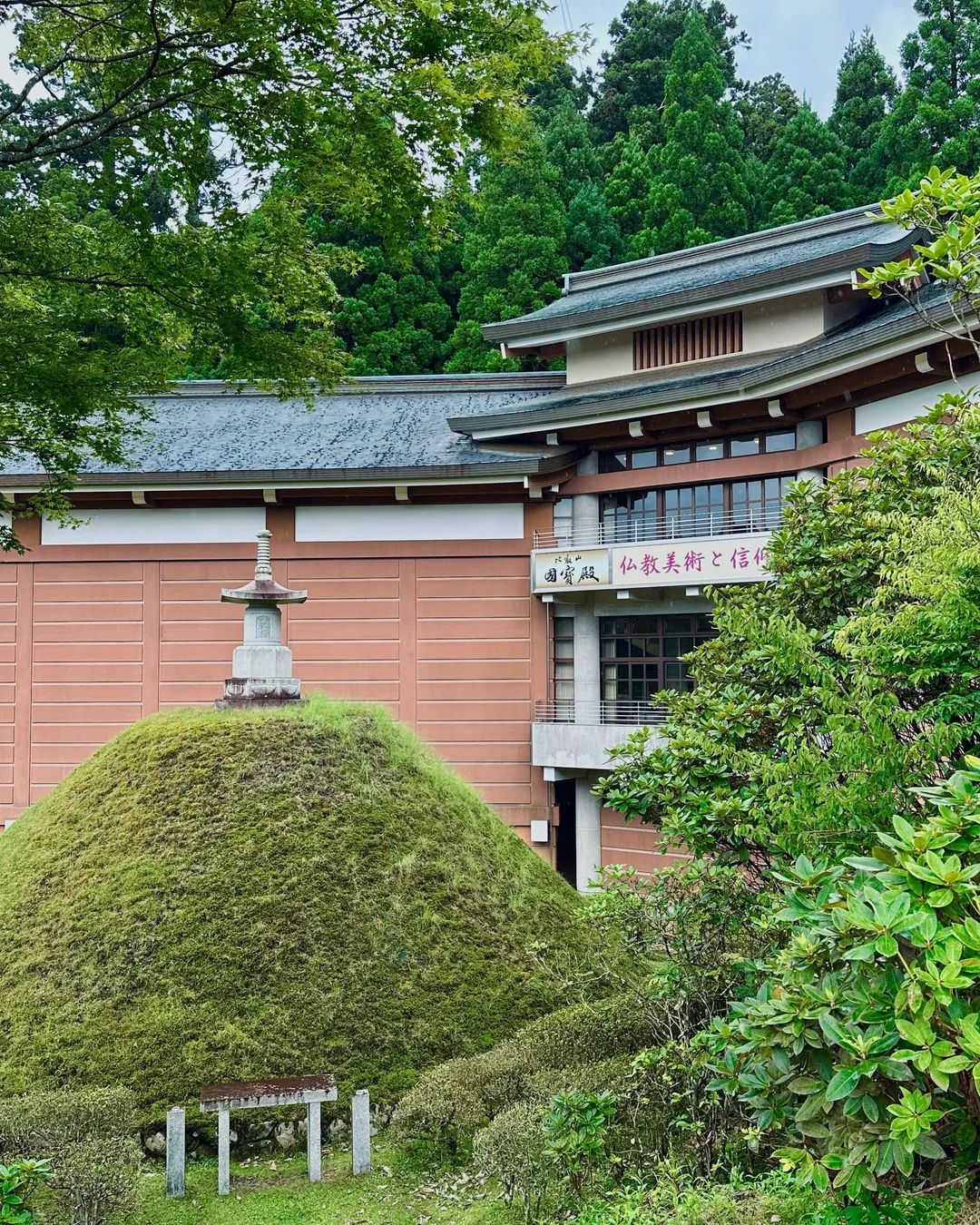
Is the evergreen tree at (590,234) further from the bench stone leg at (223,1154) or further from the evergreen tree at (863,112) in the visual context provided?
the bench stone leg at (223,1154)

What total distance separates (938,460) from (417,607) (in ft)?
42.5

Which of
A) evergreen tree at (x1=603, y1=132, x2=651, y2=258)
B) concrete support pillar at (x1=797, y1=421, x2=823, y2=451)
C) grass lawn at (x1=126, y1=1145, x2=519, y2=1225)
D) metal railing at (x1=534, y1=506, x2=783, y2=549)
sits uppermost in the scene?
evergreen tree at (x1=603, y1=132, x2=651, y2=258)

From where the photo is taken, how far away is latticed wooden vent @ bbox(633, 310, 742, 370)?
16969 millimetres

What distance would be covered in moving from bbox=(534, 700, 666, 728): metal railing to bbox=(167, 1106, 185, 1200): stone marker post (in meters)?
10.3

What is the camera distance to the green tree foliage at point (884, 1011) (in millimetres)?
2838

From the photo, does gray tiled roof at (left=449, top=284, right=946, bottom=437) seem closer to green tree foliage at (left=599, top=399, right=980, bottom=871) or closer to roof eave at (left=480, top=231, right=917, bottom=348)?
roof eave at (left=480, top=231, right=917, bottom=348)

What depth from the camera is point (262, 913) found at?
9984mm

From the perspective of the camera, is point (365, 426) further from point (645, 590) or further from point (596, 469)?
point (645, 590)

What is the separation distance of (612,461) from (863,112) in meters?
25.1

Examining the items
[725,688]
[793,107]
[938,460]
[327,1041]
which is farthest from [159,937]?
[793,107]

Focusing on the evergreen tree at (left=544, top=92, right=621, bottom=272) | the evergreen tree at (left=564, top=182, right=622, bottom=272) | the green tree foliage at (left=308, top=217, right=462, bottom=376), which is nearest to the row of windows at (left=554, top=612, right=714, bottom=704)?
the green tree foliage at (left=308, top=217, right=462, bottom=376)

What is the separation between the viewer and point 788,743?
5.12 m

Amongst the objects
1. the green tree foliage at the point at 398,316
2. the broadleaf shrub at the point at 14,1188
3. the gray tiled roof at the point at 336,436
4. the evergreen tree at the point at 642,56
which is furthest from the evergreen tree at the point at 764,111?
the broadleaf shrub at the point at 14,1188

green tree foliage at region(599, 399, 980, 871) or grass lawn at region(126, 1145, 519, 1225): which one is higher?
green tree foliage at region(599, 399, 980, 871)
